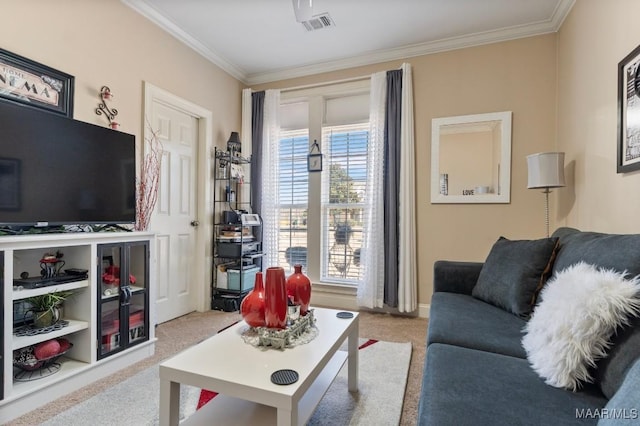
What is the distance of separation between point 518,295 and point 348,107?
2.64 m

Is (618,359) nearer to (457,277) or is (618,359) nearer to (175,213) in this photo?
(457,277)

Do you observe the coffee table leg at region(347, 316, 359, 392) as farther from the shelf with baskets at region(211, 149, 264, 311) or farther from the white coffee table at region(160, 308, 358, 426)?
the shelf with baskets at region(211, 149, 264, 311)

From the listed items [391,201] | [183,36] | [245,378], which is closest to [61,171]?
[245,378]

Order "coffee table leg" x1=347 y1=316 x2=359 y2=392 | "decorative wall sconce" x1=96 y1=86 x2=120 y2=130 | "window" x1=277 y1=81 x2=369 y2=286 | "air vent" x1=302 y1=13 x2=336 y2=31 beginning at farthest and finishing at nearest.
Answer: "window" x1=277 y1=81 x2=369 y2=286
"air vent" x1=302 y1=13 x2=336 y2=31
"decorative wall sconce" x1=96 y1=86 x2=120 y2=130
"coffee table leg" x1=347 y1=316 x2=359 y2=392

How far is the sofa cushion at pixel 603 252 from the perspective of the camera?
1.16 m

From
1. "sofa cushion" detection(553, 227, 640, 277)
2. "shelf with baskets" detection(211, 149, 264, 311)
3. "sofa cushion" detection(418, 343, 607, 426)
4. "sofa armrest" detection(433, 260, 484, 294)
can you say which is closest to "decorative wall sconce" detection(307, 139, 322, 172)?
"shelf with baskets" detection(211, 149, 264, 311)

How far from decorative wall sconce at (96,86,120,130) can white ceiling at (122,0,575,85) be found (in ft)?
2.69

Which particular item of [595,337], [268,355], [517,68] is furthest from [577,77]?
[268,355]

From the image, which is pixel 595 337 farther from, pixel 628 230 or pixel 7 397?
pixel 7 397

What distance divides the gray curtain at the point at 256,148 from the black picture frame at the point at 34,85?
191 centimetres

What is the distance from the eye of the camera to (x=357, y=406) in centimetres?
167

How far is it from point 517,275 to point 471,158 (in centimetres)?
164

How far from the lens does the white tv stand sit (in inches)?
60.5

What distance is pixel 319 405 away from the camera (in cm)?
167
